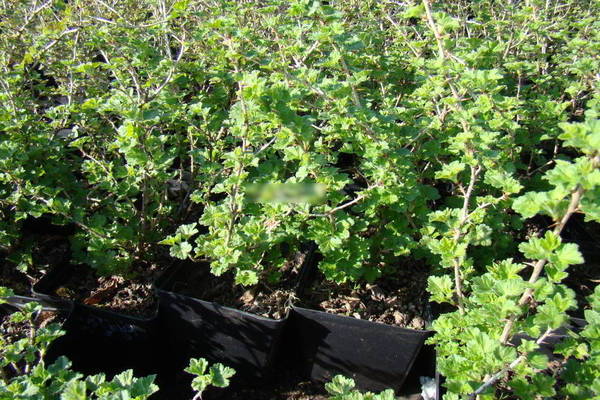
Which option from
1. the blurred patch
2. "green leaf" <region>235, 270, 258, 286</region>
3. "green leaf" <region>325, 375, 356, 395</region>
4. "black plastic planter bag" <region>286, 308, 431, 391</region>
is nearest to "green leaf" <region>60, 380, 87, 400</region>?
"green leaf" <region>325, 375, 356, 395</region>

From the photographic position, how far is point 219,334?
2305 millimetres

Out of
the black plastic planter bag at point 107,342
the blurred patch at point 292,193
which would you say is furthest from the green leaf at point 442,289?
the black plastic planter bag at point 107,342

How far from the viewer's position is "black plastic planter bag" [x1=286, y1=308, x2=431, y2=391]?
216cm

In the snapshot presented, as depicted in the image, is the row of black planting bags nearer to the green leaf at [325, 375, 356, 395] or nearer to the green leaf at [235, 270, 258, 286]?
the green leaf at [235, 270, 258, 286]

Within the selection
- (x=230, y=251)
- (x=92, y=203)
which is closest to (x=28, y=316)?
(x=230, y=251)

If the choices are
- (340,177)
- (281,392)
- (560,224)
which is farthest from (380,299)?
(560,224)

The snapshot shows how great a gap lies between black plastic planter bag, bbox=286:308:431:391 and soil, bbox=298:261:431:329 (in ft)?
0.53

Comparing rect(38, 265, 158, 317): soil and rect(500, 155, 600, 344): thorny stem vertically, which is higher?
rect(500, 155, 600, 344): thorny stem

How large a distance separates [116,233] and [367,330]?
1.45 m

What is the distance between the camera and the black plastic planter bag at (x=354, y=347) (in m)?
2.16

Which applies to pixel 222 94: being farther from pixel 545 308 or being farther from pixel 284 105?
pixel 545 308

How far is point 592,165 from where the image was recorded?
1155 millimetres

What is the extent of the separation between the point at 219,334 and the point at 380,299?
928 millimetres

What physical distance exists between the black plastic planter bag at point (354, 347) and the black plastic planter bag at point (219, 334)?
16cm
